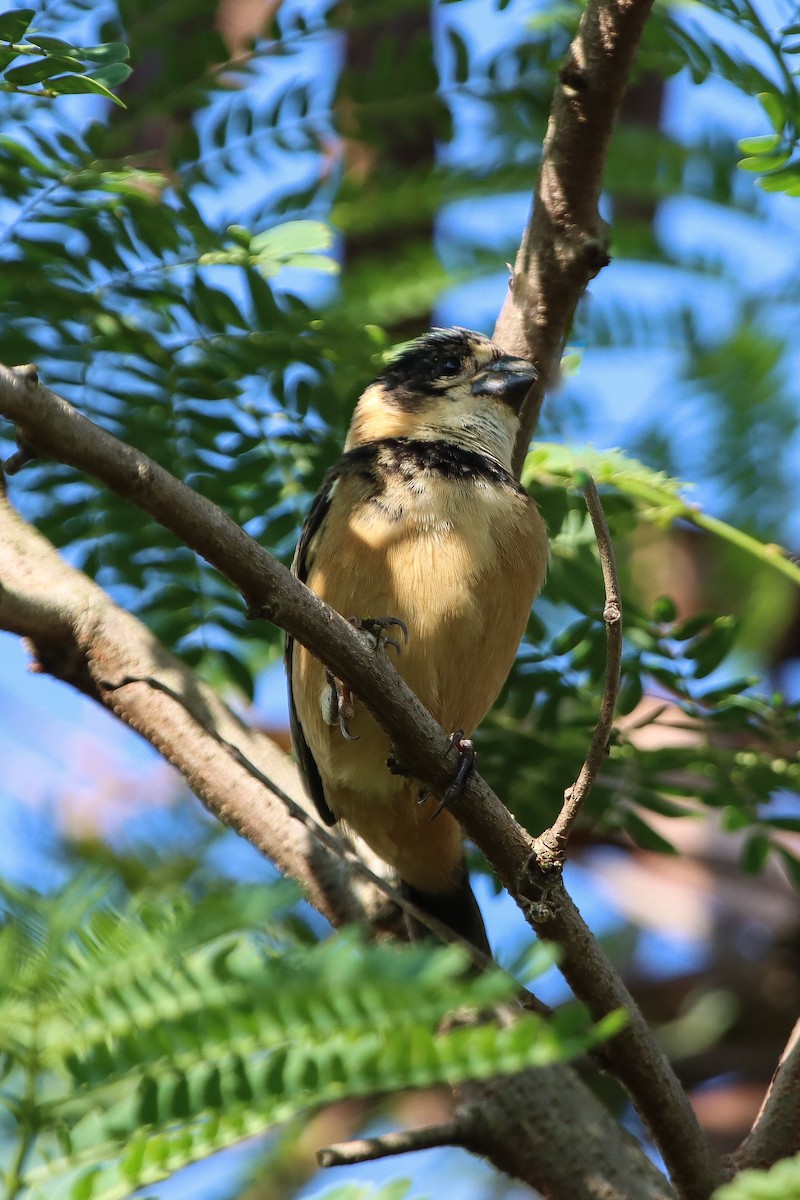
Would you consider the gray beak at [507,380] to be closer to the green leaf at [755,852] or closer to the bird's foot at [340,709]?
the bird's foot at [340,709]

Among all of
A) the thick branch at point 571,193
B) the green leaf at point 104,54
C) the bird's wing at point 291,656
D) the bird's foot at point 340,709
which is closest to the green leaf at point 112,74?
the green leaf at point 104,54

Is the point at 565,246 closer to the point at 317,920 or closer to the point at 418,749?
the point at 418,749

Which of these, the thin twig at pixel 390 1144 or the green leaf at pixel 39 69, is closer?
the green leaf at pixel 39 69

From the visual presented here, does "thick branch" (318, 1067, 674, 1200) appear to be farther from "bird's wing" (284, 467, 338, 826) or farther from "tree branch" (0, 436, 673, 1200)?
"bird's wing" (284, 467, 338, 826)

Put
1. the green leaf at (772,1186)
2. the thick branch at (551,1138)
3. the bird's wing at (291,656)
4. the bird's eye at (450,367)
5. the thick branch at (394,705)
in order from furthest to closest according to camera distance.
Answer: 1. the bird's eye at (450,367)
2. the bird's wing at (291,656)
3. the thick branch at (551,1138)
4. the thick branch at (394,705)
5. the green leaf at (772,1186)

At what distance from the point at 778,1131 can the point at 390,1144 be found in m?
0.80

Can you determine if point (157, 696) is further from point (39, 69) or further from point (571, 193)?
point (571, 193)

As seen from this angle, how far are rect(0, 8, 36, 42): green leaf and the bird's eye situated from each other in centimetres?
225

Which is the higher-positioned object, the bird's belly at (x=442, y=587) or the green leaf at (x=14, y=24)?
the green leaf at (x=14, y=24)

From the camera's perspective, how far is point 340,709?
3.43 meters

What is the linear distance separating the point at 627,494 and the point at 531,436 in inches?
19.0

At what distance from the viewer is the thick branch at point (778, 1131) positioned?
283 centimetres

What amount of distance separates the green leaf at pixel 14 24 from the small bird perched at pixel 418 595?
149 cm

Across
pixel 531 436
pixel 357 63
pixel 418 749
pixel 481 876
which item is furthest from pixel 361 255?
pixel 418 749
